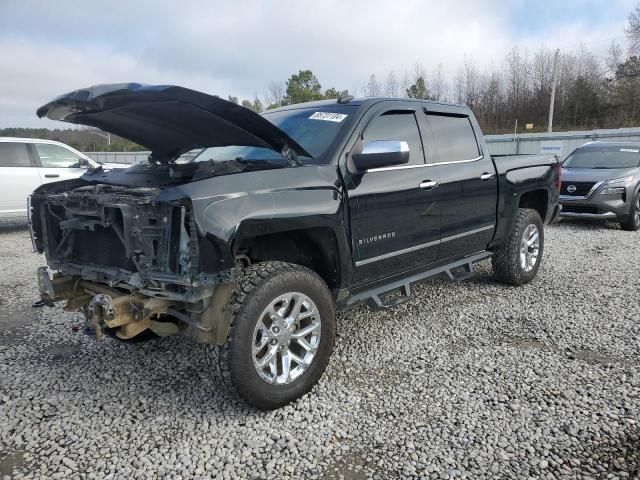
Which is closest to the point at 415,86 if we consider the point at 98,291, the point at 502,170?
the point at 502,170

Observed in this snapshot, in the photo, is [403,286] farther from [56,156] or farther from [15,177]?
[56,156]

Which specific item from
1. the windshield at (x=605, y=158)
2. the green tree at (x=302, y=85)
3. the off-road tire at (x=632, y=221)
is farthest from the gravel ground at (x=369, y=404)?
the green tree at (x=302, y=85)

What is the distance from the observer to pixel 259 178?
9.20ft

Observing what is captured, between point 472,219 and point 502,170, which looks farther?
point 502,170

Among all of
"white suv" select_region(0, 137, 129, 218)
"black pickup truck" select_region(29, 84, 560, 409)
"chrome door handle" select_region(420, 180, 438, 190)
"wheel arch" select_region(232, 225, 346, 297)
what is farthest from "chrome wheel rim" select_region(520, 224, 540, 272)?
"white suv" select_region(0, 137, 129, 218)

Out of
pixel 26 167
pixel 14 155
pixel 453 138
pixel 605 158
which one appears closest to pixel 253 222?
pixel 453 138

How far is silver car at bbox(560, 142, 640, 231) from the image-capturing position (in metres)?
8.96

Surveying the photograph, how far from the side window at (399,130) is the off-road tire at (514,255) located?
1.85 metres

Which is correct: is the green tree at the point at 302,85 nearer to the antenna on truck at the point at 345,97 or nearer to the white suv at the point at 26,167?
the white suv at the point at 26,167

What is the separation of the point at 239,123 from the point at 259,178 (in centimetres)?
38

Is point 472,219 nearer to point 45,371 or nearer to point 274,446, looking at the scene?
point 274,446

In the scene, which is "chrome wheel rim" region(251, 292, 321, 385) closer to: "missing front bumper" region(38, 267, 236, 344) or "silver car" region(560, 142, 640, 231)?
"missing front bumper" region(38, 267, 236, 344)

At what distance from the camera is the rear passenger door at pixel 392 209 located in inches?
132

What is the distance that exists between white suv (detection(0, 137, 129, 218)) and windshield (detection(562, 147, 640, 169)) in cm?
955
